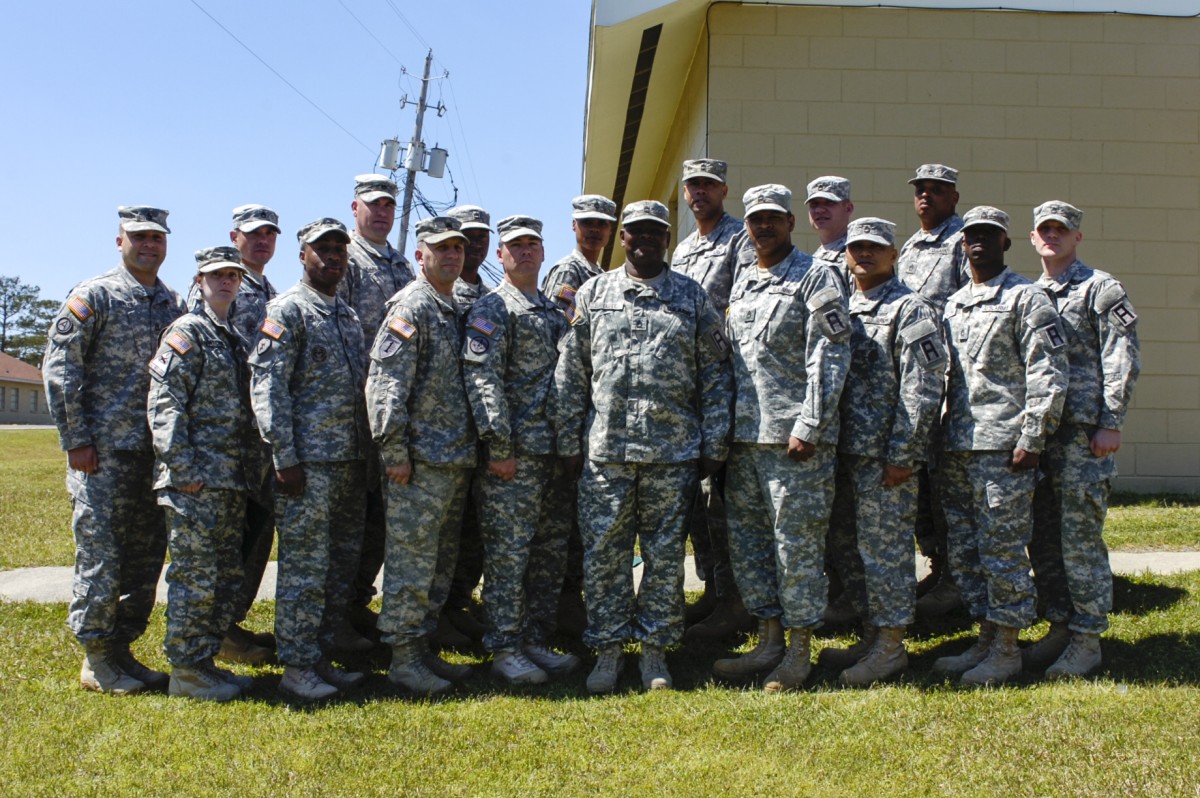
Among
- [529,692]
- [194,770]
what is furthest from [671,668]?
[194,770]

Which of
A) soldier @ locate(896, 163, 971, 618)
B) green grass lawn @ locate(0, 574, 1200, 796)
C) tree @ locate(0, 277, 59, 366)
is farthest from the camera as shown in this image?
tree @ locate(0, 277, 59, 366)

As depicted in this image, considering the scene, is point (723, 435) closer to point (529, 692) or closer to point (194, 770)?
point (529, 692)

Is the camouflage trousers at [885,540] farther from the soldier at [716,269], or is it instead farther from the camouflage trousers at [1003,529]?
the soldier at [716,269]

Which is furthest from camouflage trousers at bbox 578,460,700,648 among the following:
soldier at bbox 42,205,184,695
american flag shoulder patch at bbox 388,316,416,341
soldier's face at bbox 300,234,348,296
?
soldier at bbox 42,205,184,695

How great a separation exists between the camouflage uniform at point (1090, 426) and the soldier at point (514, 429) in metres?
2.53

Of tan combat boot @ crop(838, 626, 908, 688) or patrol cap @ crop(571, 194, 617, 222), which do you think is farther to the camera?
patrol cap @ crop(571, 194, 617, 222)

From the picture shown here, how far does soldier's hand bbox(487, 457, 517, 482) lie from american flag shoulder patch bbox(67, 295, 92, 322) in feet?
7.11

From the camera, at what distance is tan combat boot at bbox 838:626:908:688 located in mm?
4910

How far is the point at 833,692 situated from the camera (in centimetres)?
479

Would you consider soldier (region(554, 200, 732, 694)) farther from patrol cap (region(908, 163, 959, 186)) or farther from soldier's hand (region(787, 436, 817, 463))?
patrol cap (region(908, 163, 959, 186))

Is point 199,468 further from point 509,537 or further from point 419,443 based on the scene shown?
→ point 509,537

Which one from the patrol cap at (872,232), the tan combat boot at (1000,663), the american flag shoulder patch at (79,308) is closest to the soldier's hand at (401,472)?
the american flag shoulder patch at (79,308)

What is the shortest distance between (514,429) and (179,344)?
1.68 metres

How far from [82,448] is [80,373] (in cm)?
38
